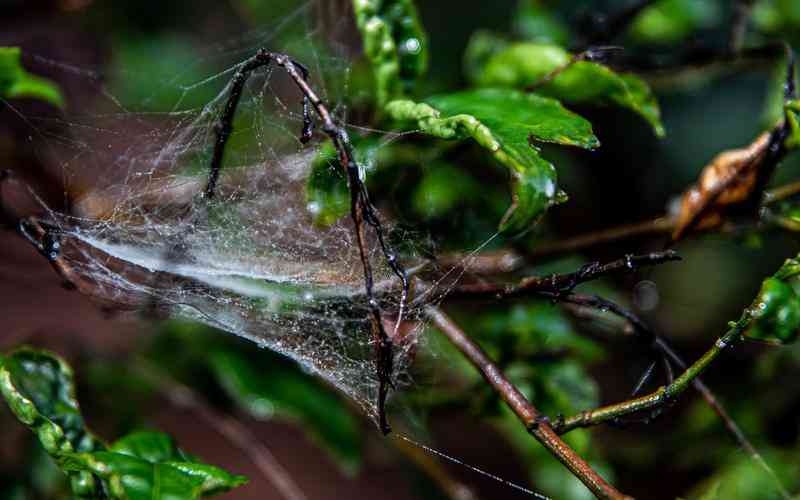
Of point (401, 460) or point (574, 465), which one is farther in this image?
point (401, 460)

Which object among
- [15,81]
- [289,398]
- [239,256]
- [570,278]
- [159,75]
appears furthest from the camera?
[159,75]

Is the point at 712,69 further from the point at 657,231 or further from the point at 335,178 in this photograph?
the point at 335,178

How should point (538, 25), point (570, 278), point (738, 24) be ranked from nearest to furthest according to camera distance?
point (570, 278), point (738, 24), point (538, 25)

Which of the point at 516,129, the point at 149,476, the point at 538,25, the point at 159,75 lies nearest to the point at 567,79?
the point at 516,129

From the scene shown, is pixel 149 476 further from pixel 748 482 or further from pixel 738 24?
pixel 738 24

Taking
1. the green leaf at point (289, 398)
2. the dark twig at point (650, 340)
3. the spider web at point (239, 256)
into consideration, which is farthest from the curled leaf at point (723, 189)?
the green leaf at point (289, 398)

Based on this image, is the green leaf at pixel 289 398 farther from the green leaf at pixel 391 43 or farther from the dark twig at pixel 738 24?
the dark twig at pixel 738 24

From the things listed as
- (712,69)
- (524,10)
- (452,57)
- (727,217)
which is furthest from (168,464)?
(452,57)
